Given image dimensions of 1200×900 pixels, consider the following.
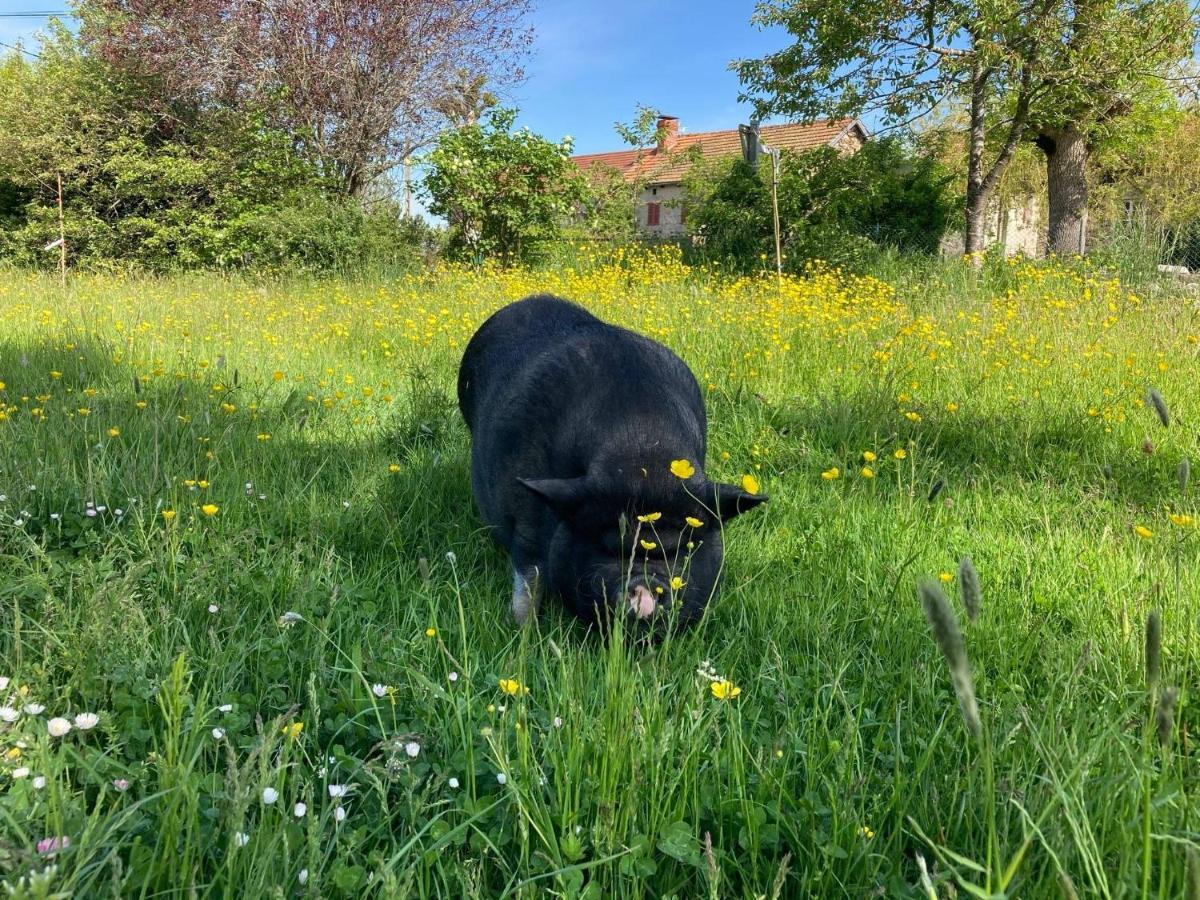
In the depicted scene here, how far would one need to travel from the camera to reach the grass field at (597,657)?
54.7 inches

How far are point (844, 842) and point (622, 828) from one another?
1.46ft

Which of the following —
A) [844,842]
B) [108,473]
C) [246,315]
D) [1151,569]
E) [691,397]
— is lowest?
[844,842]

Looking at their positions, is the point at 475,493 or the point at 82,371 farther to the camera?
the point at 82,371

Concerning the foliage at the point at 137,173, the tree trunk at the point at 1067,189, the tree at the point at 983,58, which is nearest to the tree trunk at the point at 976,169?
the tree at the point at 983,58

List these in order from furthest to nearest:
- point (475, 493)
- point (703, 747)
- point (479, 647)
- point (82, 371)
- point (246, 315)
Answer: point (246, 315)
point (82, 371)
point (475, 493)
point (479, 647)
point (703, 747)

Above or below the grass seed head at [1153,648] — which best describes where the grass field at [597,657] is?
below

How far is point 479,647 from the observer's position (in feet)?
8.04

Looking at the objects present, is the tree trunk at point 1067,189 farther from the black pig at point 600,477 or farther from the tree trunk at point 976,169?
the black pig at point 600,477

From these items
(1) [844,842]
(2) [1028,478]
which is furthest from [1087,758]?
(2) [1028,478]

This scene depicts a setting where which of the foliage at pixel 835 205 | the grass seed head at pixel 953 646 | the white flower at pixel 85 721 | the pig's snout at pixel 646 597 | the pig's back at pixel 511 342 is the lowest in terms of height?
the pig's snout at pixel 646 597

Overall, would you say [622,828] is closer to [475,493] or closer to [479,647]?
[479,647]

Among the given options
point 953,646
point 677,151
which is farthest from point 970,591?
point 677,151

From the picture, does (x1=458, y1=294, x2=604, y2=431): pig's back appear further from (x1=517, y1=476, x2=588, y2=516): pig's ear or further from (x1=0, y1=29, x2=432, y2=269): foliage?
(x1=0, y1=29, x2=432, y2=269): foliage

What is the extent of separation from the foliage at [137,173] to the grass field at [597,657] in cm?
1211
